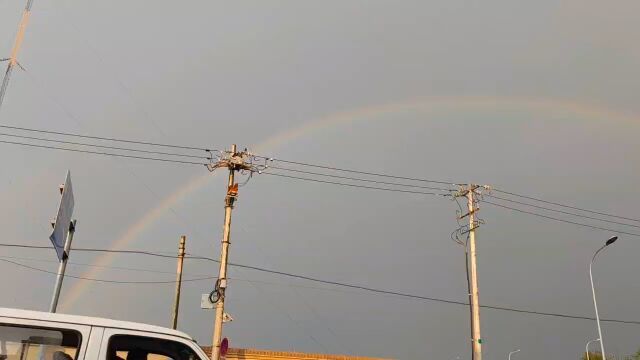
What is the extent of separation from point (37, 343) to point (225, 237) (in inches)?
670

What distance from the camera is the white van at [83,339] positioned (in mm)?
4895

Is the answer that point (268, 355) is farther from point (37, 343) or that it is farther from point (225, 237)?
point (37, 343)

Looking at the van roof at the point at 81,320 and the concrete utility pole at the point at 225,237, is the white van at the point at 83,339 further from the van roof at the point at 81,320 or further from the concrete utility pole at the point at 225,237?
the concrete utility pole at the point at 225,237

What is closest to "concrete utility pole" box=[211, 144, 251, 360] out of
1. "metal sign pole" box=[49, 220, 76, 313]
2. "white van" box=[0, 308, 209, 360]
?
"metal sign pole" box=[49, 220, 76, 313]

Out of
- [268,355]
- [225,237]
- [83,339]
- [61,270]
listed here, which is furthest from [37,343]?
[268,355]

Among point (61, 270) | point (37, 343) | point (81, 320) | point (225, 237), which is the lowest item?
point (37, 343)

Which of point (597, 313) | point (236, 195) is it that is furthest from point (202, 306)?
point (597, 313)

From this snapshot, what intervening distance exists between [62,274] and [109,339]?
385 inches

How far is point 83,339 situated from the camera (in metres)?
5.10

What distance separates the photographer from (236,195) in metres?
23.0

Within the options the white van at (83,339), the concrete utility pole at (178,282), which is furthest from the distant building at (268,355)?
the white van at (83,339)

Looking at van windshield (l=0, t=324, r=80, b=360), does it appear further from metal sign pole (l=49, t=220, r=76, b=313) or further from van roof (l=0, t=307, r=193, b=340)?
metal sign pole (l=49, t=220, r=76, b=313)

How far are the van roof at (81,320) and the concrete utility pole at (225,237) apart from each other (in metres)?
14.9

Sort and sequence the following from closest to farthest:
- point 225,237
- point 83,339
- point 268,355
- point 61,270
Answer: point 83,339 < point 61,270 < point 225,237 < point 268,355
